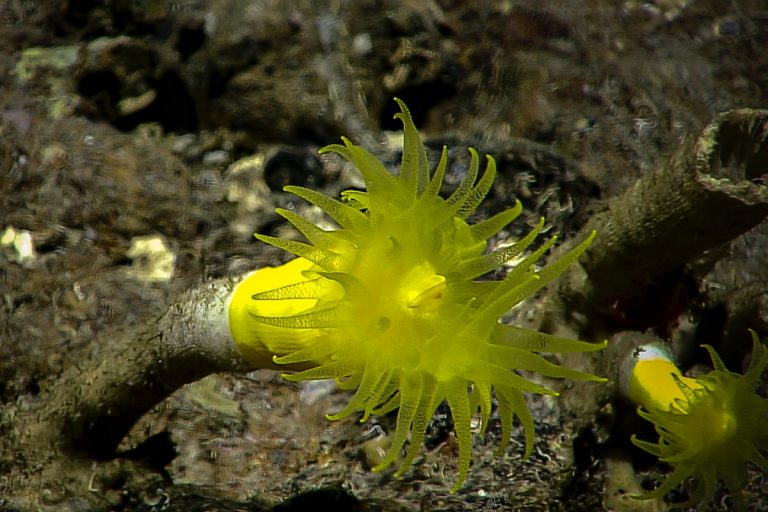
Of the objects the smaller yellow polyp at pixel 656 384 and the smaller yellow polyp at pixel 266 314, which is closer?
the smaller yellow polyp at pixel 266 314

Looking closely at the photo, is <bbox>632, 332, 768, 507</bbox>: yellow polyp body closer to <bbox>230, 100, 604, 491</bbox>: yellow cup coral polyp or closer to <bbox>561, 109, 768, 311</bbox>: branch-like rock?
<bbox>561, 109, 768, 311</bbox>: branch-like rock

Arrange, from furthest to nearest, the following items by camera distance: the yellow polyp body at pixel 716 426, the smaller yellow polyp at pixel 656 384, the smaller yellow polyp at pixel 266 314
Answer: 1. the smaller yellow polyp at pixel 656 384
2. the yellow polyp body at pixel 716 426
3. the smaller yellow polyp at pixel 266 314

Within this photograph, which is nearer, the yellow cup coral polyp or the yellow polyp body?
the yellow cup coral polyp

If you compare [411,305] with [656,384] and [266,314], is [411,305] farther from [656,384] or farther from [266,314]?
[656,384]

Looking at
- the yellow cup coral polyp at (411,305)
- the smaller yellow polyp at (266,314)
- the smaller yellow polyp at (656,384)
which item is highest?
the yellow cup coral polyp at (411,305)

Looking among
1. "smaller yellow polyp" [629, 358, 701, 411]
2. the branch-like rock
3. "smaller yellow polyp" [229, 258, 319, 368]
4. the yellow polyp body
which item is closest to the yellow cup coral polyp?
"smaller yellow polyp" [229, 258, 319, 368]

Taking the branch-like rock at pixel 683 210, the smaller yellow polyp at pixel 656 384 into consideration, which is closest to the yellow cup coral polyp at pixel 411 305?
the branch-like rock at pixel 683 210

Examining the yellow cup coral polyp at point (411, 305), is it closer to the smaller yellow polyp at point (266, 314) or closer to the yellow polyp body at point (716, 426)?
the smaller yellow polyp at point (266, 314)
